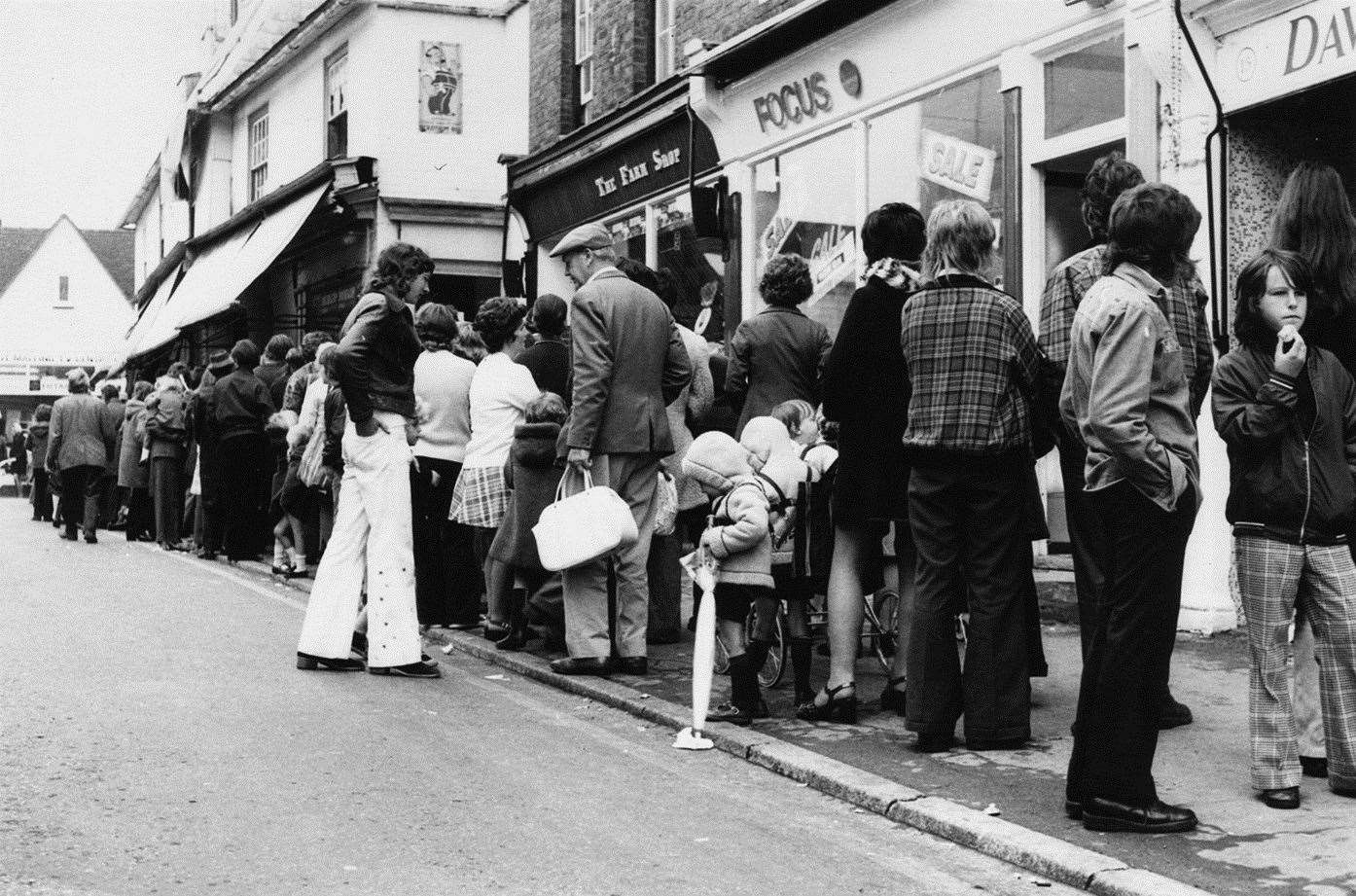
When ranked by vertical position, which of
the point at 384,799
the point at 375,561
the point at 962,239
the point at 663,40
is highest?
the point at 663,40

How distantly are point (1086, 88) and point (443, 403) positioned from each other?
14.2 ft

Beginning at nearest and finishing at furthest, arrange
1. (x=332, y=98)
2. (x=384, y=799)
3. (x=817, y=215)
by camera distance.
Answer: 1. (x=384, y=799)
2. (x=817, y=215)
3. (x=332, y=98)

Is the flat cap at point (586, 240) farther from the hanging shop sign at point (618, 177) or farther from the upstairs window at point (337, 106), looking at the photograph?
the upstairs window at point (337, 106)

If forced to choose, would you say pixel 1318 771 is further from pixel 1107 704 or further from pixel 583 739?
pixel 583 739

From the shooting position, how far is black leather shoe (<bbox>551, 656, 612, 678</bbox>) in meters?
8.14

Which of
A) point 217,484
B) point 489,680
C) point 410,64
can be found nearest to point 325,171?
point 410,64

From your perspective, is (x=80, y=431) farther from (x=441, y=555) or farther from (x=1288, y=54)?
(x=1288, y=54)

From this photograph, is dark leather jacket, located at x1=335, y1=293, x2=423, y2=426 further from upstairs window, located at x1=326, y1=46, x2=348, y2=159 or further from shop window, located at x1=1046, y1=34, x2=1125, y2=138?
upstairs window, located at x1=326, y1=46, x2=348, y2=159

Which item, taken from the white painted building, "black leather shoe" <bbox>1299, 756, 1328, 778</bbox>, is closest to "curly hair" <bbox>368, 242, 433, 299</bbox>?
"black leather shoe" <bbox>1299, 756, 1328, 778</bbox>

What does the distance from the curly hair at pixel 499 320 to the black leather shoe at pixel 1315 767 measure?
5.29m

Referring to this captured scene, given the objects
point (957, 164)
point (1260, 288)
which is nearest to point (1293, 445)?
point (1260, 288)

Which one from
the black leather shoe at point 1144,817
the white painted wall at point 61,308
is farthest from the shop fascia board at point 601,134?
Answer: the white painted wall at point 61,308

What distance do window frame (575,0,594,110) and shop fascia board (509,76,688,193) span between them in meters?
0.62

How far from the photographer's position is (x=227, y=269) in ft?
84.9
